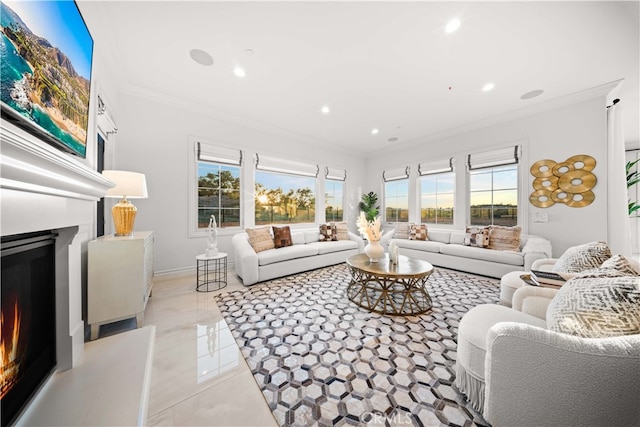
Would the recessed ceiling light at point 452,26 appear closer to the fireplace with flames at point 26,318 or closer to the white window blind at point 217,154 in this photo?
the fireplace with flames at point 26,318

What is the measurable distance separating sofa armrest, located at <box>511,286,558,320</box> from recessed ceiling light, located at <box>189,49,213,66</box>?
12.1 feet

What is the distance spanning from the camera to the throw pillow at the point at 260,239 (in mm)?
3519

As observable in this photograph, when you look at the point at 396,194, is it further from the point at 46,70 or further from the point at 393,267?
the point at 46,70

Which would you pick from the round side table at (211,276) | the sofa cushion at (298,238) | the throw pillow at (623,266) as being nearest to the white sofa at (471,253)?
the sofa cushion at (298,238)

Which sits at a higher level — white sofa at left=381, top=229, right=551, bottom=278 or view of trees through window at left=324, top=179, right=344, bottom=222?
view of trees through window at left=324, top=179, right=344, bottom=222

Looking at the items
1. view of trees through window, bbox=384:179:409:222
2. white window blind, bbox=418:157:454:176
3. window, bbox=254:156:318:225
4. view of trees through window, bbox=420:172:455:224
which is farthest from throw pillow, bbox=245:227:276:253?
white window blind, bbox=418:157:454:176

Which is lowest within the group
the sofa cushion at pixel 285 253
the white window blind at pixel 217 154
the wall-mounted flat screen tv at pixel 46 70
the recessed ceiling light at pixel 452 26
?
the sofa cushion at pixel 285 253

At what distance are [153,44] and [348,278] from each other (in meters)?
3.75

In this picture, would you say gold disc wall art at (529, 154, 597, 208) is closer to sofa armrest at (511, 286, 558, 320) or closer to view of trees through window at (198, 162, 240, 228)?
A: sofa armrest at (511, 286, 558, 320)

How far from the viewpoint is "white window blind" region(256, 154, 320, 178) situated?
4495 mm

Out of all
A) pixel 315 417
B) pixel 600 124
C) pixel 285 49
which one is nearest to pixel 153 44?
pixel 285 49

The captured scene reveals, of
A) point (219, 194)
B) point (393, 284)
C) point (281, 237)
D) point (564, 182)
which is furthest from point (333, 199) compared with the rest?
point (564, 182)

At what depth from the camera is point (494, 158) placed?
415 centimetres

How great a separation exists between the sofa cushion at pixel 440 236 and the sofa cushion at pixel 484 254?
44 centimetres
